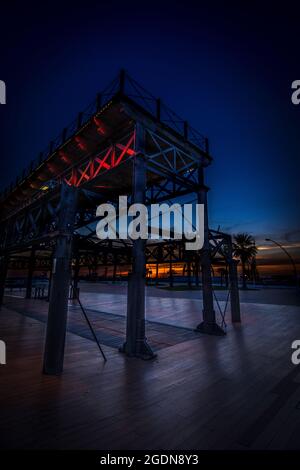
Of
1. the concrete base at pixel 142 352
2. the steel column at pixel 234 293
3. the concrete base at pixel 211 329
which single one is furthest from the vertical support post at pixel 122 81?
the concrete base at pixel 211 329

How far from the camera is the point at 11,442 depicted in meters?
2.65

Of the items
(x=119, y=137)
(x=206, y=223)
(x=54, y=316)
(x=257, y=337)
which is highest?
(x=119, y=137)

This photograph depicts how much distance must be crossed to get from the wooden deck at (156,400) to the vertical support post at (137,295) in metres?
0.46

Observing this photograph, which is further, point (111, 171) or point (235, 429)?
point (111, 171)

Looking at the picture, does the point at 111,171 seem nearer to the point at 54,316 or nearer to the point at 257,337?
the point at 54,316

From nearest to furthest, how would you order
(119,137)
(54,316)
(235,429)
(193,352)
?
(235,429) < (54,316) < (193,352) < (119,137)

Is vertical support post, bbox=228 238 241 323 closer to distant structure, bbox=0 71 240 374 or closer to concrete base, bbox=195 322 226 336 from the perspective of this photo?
distant structure, bbox=0 71 240 374

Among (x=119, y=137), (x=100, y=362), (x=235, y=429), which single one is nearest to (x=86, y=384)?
→ (x=100, y=362)

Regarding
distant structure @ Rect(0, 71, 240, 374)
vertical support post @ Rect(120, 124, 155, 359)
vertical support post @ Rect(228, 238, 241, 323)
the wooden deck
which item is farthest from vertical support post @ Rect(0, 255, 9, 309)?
vertical support post @ Rect(228, 238, 241, 323)

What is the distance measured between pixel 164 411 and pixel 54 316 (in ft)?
10.4

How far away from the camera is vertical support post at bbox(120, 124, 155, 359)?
6.17 metres

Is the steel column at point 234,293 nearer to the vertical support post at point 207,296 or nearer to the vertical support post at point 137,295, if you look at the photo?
the vertical support post at point 207,296

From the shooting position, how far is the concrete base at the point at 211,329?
8.44 meters

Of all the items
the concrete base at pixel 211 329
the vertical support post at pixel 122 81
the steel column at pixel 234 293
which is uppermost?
the vertical support post at pixel 122 81
